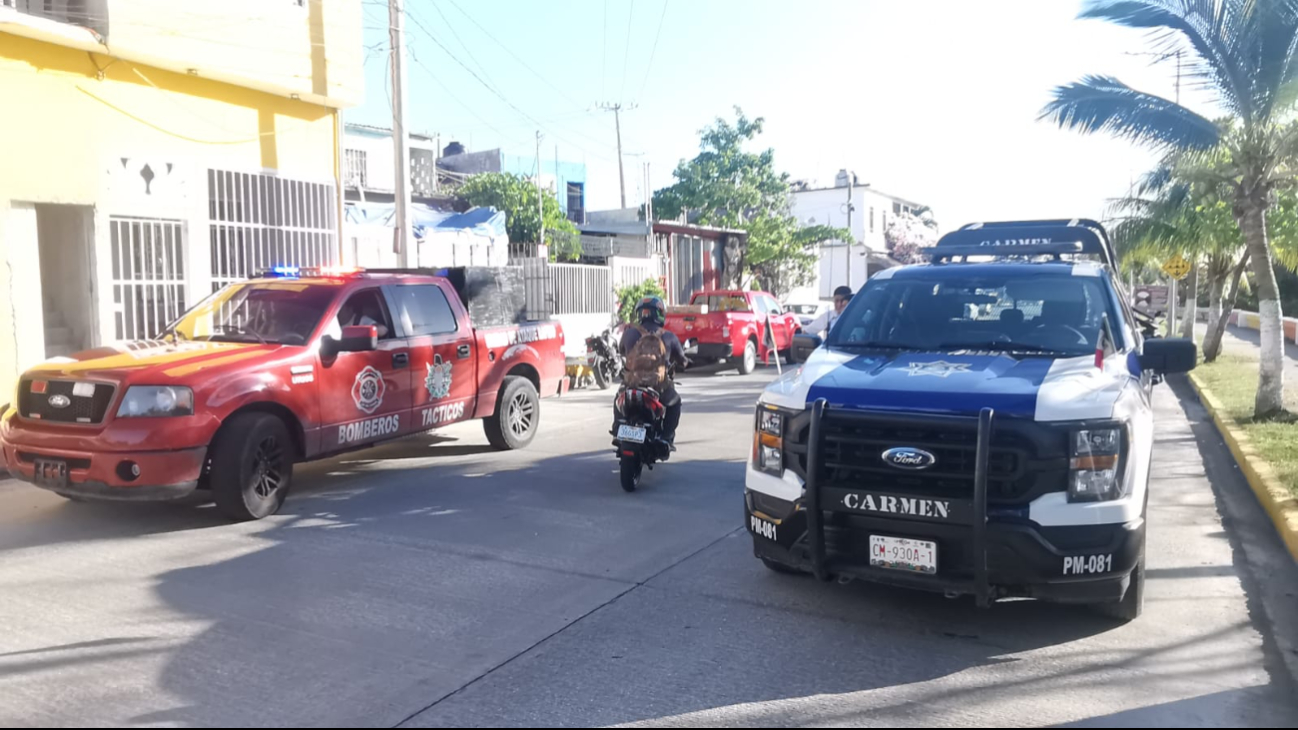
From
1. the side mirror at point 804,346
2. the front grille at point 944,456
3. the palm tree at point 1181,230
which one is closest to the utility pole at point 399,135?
the side mirror at point 804,346

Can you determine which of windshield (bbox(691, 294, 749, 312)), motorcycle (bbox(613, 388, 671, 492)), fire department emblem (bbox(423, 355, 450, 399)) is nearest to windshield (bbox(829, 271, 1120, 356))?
motorcycle (bbox(613, 388, 671, 492))

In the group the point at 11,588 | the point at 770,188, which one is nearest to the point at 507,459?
the point at 11,588

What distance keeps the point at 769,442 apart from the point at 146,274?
956cm

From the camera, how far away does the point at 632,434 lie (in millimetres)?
8539

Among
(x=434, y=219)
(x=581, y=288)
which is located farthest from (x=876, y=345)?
(x=581, y=288)

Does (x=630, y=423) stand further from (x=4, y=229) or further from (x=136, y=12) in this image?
(x=136, y=12)

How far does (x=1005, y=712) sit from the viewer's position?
4.30 meters

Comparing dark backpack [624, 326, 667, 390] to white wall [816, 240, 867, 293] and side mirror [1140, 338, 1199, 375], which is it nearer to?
side mirror [1140, 338, 1199, 375]

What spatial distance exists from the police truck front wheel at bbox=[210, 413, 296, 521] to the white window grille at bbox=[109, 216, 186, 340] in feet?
16.7

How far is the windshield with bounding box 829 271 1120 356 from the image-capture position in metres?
6.06

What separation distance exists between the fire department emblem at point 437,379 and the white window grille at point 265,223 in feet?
13.6

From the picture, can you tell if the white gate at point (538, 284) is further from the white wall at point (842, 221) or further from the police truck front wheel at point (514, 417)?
the white wall at point (842, 221)

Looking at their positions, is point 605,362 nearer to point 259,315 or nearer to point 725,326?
point 725,326

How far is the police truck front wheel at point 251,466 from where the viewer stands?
7.32 meters
